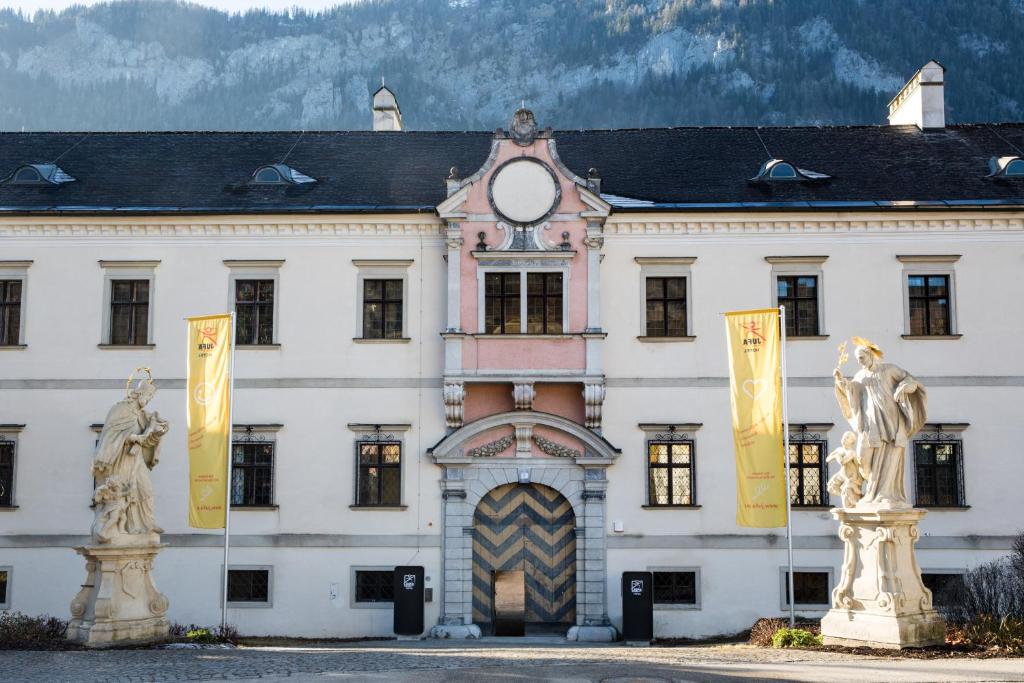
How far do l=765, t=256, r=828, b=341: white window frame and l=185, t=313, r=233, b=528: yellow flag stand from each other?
11.8 m

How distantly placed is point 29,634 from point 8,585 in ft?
26.9

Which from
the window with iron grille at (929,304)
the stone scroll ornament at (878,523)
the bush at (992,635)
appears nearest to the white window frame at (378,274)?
the window with iron grille at (929,304)

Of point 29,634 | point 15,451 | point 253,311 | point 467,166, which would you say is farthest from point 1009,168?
point 15,451

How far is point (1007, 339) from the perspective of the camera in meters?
24.0

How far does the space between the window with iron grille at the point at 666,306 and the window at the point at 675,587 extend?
17.1 ft

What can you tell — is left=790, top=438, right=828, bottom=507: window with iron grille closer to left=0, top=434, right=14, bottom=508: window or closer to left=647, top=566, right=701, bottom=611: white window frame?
left=647, top=566, right=701, bottom=611: white window frame

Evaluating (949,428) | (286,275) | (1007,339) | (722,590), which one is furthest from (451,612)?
(1007,339)

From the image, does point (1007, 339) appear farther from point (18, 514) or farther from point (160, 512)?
point (18, 514)

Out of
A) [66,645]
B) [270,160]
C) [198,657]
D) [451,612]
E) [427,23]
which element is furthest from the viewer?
[427,23]

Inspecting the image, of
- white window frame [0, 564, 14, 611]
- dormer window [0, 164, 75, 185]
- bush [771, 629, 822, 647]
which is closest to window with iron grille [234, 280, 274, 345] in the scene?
dormer window [0, 164, 75, 185]

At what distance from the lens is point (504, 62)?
11038 centimetres

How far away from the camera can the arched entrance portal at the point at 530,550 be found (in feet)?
77.7

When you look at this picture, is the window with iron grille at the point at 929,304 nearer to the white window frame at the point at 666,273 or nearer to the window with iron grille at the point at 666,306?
the white window frame at the point at 666,273

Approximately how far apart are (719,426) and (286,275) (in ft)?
33.6
